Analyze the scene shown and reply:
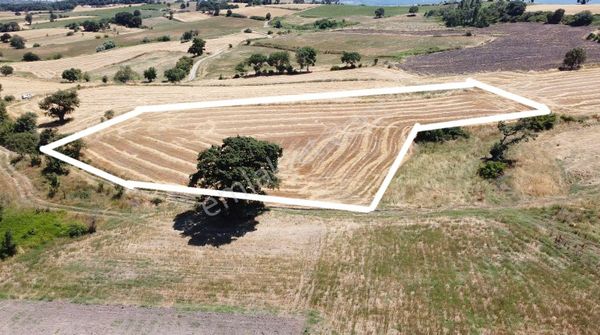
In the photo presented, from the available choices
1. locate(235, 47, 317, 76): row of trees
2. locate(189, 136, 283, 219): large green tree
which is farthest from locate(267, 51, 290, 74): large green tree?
locate(189, 136, 283, 219): large green tree

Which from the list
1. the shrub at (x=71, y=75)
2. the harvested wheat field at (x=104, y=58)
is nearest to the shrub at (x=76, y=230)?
the shrub at (x=71, y=75)

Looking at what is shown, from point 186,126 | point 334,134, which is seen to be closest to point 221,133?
point 186,126

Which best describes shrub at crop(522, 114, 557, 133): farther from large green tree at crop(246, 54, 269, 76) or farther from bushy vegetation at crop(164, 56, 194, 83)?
bushy vegetation at crop(164, 56, 194, 83)

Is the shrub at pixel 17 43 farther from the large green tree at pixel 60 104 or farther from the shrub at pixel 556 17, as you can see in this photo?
the shrub at pixel 556 17

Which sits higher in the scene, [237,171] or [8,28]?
[8,28]

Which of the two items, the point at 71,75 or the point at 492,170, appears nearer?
the point at 492,170

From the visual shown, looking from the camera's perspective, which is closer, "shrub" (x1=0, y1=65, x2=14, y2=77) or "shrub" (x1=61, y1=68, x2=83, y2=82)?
"shrub" (x1=61, y1=68, x2=83, y2=82)

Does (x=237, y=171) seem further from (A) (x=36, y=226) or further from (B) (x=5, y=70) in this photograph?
(B) (x=5, y=70)

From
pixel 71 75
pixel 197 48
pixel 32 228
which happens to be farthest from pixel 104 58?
pixel 32 228
